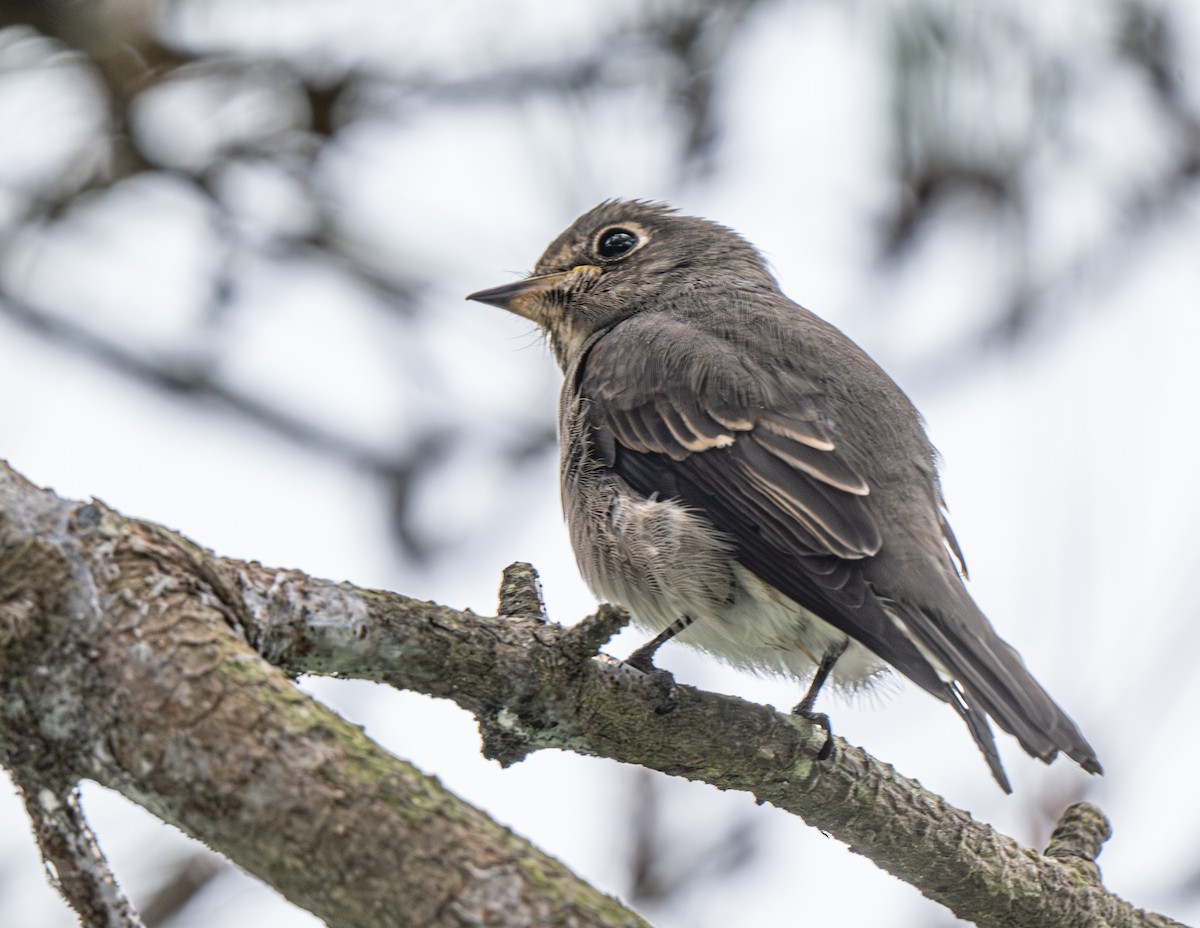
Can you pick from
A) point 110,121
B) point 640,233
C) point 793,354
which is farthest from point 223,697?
point 640,233

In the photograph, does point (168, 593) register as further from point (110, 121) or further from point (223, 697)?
point (110, 121)

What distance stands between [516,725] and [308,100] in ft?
7.35

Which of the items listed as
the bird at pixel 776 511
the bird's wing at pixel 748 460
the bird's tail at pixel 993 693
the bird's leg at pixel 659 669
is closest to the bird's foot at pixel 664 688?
the bird's leg at pixel 659 669

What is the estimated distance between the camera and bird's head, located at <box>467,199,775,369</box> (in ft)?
17.7

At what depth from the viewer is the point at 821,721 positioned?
12.2 ft

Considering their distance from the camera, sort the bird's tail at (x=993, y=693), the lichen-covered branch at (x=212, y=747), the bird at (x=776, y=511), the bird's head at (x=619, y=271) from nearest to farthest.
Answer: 1. the lichen-covered branch at (x=212, y=747)
2. the bird's tail at (x=993, y=693)
3. the bird at (x=776, y=511)
4. the bird's head at (x=619, y=271)

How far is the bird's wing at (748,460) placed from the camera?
368cm

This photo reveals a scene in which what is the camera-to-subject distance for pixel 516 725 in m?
2.92

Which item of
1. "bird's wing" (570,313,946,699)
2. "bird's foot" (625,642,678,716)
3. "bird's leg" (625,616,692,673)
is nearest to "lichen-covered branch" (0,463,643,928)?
"bird's foot" (625,642,678,716)

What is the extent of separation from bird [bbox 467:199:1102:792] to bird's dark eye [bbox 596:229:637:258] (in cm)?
67

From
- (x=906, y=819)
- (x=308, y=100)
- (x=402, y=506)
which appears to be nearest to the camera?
(x=906, y=819)

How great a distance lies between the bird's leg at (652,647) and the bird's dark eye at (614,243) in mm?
2034

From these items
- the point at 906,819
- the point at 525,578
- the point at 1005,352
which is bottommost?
the point at 525,578

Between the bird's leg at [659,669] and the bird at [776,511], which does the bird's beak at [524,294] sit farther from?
the bird's leg at [659,669]
